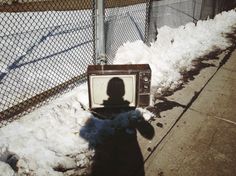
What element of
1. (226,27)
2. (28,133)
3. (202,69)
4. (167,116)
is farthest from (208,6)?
(28,133)

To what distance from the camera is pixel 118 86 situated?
3.48 meters

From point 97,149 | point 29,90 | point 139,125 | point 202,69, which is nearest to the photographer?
point 97,149

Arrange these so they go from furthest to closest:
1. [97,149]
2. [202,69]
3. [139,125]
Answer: [202,69], [139,125], [97,149]

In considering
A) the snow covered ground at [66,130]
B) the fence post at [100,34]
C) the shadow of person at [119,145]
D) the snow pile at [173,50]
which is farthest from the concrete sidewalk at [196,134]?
the fence post at [100,34]

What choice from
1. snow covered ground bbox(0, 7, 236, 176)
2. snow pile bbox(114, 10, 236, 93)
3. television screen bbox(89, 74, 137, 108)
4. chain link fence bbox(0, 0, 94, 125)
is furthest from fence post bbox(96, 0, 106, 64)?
snow pile bbox(114, 10, 236, 93)

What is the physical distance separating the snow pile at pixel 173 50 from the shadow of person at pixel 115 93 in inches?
40.8

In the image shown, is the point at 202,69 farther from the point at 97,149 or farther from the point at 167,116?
the point at 97,149

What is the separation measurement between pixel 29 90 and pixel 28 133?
4.32 feet

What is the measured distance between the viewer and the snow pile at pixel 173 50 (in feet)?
16.0

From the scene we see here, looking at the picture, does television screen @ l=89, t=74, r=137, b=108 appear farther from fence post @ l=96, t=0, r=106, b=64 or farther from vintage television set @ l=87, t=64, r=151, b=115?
fence post @ l=96, t=0, r=106, b=64

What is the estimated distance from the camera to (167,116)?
3.71 metres

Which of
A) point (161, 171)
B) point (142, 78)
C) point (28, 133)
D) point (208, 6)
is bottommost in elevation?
point (161, 171)

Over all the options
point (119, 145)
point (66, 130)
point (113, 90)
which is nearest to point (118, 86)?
point (113, 90)

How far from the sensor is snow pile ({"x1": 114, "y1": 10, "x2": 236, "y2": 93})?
4.86m
